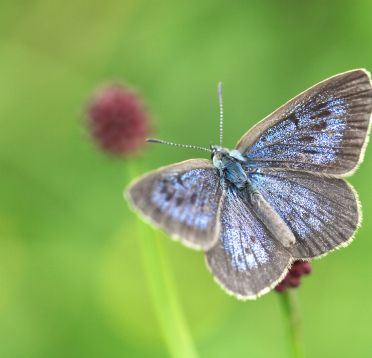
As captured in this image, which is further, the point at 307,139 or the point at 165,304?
the point at 307,139

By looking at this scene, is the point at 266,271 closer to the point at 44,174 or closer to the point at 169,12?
the point at 44,174

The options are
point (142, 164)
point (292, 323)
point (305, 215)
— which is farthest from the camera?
point (142, 164)

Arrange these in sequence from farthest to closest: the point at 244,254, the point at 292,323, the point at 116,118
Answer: the point at 116,118 → the point at 244,254 → the point at 292,323

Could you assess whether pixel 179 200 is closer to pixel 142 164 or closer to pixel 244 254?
pixel 244 254

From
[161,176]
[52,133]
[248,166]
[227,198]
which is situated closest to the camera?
[161,176]

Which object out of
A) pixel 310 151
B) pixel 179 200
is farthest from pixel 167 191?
pixel 310 151

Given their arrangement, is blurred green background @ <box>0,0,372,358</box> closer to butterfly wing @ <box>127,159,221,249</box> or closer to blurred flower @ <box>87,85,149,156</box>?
blurred flower @ <box>87,85,149,156</box>

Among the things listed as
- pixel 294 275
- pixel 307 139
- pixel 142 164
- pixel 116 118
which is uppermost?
pixel 116 118

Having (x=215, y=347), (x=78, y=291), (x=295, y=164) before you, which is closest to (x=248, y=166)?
(x=295, y=164)
